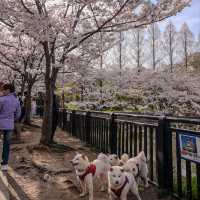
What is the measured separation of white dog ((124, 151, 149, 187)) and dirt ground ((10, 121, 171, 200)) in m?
0.24

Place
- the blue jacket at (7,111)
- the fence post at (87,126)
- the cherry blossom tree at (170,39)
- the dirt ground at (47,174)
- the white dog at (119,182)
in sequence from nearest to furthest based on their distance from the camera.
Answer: the white dog at (119,182)
the dirt ground at (47,174)
the blue jacket at (7,111)
the fence post at (87,126)
the cherry blossom tree at (170,39)

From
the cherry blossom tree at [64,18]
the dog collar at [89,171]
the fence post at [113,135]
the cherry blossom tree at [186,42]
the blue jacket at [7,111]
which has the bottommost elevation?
the dog collar at [89,171]

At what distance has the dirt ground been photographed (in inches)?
205

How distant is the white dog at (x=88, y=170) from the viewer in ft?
16.1

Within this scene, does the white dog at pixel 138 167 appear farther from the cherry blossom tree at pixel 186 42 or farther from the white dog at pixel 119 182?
the cherry blossom tree at pixel 186 42

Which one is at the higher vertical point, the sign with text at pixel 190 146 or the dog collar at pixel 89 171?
the sign with text at pixel 190 146

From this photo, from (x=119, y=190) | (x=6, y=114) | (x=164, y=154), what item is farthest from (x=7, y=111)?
(x=164, y=154)

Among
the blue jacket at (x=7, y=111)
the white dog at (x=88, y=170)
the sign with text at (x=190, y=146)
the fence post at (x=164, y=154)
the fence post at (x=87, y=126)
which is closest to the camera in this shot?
the sign with text at (x=190, y=146)

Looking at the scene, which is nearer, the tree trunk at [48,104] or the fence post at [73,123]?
the tree trunk at [48,104]

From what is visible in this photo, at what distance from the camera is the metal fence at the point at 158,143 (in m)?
4.66

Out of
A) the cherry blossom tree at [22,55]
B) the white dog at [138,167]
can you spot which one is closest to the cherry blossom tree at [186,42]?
the cherry blossom tree at [22,55]

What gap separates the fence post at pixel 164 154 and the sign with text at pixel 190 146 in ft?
1.39

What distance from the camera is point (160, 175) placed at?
5.27 m

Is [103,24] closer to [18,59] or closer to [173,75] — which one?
[18,59]
